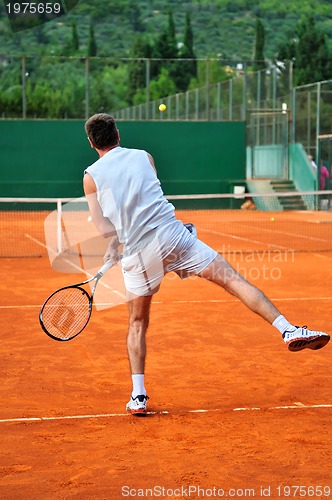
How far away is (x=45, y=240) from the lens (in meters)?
17.8

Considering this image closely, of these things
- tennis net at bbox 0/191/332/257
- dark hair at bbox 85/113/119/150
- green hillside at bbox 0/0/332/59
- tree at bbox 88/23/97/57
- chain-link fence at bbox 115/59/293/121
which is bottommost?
tennis net at bbox 0/191/332/257

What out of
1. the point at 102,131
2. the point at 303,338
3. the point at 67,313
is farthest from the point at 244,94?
the point at 303,338

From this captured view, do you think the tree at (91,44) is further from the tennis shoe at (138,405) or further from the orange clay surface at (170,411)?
the tennis shoe at (138,405)

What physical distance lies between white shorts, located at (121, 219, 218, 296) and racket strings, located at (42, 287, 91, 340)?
506 mm

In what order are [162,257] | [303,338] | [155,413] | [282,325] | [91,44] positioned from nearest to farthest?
[303,338] → [282,325] → [162,257] → [155,413] → [91,44]

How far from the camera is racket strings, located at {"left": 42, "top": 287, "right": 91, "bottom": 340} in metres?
5.50

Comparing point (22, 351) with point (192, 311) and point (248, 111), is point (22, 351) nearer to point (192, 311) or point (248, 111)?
point (192, 311)

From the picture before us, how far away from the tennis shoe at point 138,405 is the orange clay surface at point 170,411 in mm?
46

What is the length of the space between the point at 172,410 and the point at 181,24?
453 feet

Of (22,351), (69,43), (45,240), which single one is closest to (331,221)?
(45,240)

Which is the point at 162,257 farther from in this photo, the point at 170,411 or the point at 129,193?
the point at 170,411

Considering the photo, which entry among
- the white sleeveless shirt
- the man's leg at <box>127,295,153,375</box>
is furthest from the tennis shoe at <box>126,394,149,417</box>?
the white sleeveless shirt

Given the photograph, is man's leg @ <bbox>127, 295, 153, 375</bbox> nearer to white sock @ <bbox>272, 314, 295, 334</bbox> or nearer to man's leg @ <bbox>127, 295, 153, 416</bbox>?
man's leg @ <bbox>127, 295, 153, 416</bbox>

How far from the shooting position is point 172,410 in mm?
5242
